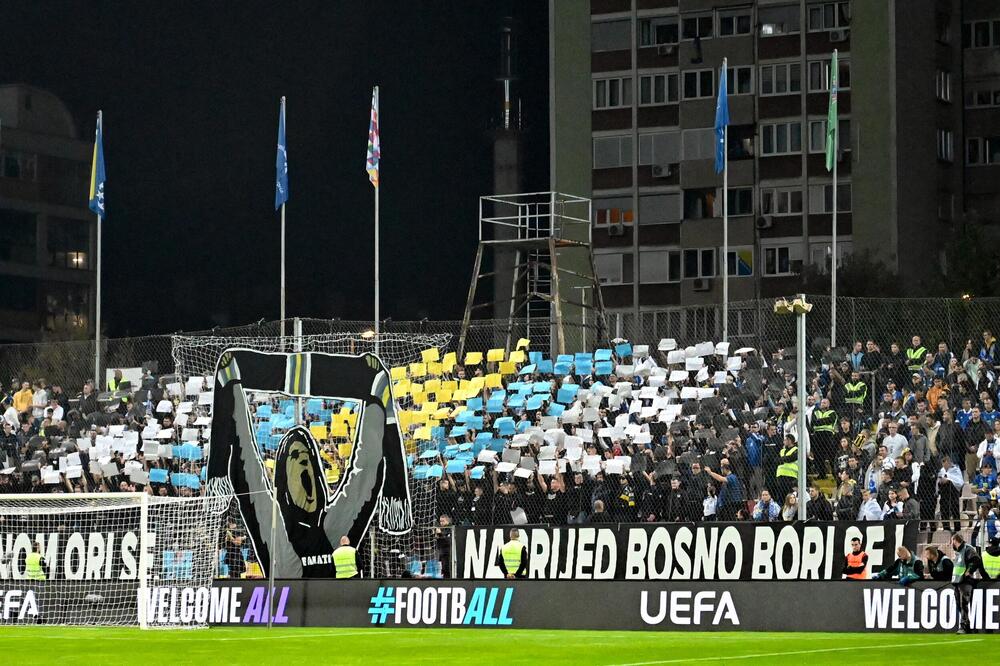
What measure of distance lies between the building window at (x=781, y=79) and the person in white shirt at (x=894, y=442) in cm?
5130

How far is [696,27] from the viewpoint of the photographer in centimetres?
8150

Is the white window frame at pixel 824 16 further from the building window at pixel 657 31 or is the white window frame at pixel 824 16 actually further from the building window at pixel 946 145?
the building window at pixel 946 145

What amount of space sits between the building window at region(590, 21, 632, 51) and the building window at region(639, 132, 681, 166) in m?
4.70

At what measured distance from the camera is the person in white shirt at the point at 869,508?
28.4m

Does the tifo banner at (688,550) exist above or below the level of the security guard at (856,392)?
below

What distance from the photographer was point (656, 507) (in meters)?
31.0

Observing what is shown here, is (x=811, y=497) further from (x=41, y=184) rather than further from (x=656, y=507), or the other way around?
(x=41, y=184)

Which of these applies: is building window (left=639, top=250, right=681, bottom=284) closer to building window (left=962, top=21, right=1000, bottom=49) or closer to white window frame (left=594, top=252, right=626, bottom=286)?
white window frame (left=594, top=252, right=626, bottom=286)

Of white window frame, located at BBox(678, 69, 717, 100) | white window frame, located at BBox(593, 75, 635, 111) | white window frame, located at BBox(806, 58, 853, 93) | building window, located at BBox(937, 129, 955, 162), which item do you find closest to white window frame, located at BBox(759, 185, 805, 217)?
white window frame, located at BBox(806, 58, 853, 93)

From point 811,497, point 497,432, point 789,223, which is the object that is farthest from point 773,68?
point 811,497

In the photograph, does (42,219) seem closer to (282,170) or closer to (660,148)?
(660,148)

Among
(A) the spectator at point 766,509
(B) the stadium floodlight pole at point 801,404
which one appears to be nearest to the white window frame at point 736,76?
(A) the spectator at point 766,509

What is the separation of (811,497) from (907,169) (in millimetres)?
51641

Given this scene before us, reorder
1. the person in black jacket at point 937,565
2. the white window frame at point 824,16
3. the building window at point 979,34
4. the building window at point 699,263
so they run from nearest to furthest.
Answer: the person in black jacket at point 937,565 < the white window frame at point 824,16 < the building window at point 699,263 < the building window at point 979,34
